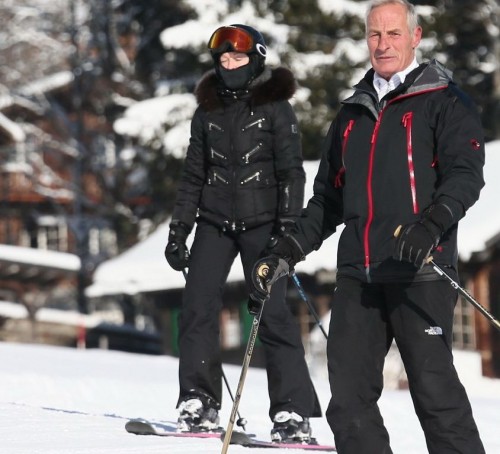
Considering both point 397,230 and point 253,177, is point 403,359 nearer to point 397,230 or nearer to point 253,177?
point 397,230

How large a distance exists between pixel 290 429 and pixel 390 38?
7.86 feet

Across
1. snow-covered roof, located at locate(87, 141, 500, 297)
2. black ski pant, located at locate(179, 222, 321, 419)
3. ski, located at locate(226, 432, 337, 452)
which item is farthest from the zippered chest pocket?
snow-covered roof, located at locate(87, 141, 500, 297)

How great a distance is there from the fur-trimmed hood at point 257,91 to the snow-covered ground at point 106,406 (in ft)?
5.19

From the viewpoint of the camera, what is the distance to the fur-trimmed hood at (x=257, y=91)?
279 inches

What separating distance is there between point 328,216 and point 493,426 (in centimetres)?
377

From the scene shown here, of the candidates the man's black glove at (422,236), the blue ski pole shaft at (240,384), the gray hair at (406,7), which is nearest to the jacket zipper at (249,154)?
the blue ski pole shaft at (240,384)

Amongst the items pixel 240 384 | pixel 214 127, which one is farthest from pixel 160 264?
pixel 240 384

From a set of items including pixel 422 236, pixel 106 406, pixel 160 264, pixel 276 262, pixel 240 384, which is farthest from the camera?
pixel 160 264

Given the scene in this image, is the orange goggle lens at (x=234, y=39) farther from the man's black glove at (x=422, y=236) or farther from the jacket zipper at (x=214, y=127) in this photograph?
the man's black glove at (x=422, y=236)

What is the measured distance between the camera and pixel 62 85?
4216cm

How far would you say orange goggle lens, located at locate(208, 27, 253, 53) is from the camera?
7.04m

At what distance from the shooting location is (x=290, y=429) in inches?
274

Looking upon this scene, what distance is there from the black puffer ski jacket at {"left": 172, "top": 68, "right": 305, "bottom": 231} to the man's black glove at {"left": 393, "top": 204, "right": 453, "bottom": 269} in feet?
6.97

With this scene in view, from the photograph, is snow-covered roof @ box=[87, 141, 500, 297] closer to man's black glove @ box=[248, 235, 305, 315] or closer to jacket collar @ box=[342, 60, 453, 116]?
man's black glove @ box=[248, 235, 305, 315]
